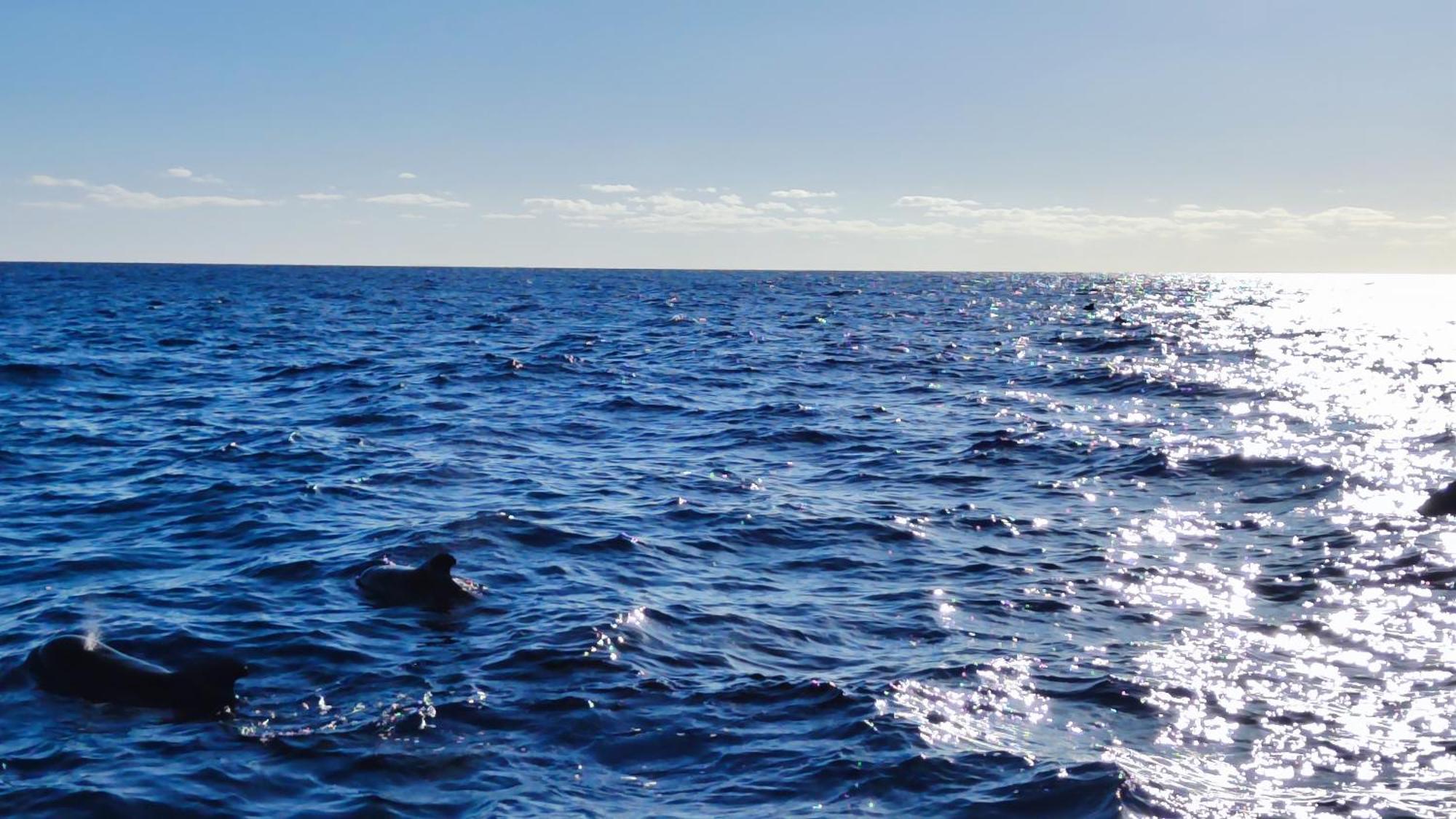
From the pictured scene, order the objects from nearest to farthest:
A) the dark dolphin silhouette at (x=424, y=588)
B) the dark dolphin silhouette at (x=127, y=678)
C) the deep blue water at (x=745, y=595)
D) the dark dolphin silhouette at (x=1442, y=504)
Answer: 1. the deep blue water at (x=745, y=595)
2. the dark dolphin silhouette at (x=127, y=678)
3. the dark dolphin silhouette at (x=424, y=588)
4. the dark dolphin silhouette at (x=1442, y=504)

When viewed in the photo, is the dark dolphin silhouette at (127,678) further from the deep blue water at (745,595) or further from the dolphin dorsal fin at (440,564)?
the dolphin dorsal fin at (440,564)

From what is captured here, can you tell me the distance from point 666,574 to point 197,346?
113 feet

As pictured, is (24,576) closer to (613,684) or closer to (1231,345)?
(613,684)

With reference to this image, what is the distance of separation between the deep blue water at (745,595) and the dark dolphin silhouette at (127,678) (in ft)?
0.68

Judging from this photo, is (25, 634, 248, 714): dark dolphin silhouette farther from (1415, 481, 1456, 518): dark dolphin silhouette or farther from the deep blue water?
(1415, 481, 1456, 518): dark dolphin silhouette

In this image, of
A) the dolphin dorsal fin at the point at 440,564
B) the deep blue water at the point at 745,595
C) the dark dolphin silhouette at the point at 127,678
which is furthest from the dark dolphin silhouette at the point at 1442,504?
the dark dolphin silhouette at the point at 127,678

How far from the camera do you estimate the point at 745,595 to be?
516 inches

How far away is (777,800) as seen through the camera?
7.88m

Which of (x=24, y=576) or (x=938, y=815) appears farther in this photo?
(x=24, y=576)

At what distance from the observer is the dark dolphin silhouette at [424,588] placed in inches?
484

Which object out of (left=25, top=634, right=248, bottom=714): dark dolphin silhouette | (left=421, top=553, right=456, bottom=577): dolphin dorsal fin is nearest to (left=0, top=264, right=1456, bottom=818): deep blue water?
(left=25, top=634, right=248, bottom=714): dark dolphin silhouette

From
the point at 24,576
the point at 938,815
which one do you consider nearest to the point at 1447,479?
the point at 938,815

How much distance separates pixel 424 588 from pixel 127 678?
333cm

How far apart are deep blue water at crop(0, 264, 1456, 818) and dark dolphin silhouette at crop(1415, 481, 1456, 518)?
669mm
